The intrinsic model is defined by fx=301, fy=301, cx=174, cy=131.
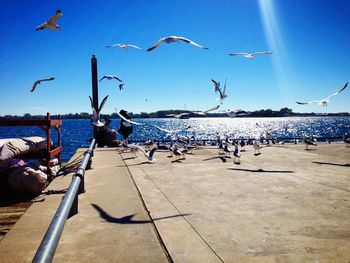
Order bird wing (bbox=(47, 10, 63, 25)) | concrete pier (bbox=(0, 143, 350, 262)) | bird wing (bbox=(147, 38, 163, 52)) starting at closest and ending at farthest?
concrete pier (bbox=(0, 143, 350, 262))
bird wing (bbox=(147, 38, 163, 52))
bird wing (bbox=(47, 10, 63, 25))

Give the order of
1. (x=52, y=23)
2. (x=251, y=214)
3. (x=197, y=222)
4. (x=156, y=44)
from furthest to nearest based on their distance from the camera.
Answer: (x=52, y=23) < (x=156, y=44) < (x=251, y=214) < (x=197, y=222)

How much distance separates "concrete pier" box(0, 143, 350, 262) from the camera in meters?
4.08

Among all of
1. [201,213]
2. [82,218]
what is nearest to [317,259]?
[201,213]

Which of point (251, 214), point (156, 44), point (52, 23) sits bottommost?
point (251, 214)

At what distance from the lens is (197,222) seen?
17.6ft

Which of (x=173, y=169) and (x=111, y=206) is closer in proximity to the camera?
(x=111, y=206)

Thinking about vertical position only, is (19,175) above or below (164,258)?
above

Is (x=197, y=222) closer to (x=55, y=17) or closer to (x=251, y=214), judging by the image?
(x=251, y=214)

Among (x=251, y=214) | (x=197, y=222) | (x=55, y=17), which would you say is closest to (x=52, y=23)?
(x=55, y=17)

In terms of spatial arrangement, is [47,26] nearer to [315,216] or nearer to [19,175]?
[19,175]

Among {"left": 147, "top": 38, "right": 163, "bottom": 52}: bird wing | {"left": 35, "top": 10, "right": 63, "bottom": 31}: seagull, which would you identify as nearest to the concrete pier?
{"left": 147, "top": 38, "right": 163, "bottom": 52}: bird wing

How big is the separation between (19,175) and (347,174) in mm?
10229

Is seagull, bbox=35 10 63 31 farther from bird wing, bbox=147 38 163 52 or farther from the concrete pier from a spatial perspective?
the concrete pier

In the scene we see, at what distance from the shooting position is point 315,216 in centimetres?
575
